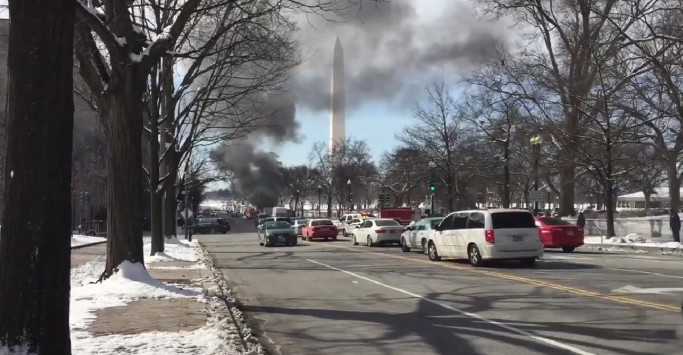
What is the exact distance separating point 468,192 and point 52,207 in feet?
263

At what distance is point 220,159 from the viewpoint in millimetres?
49781

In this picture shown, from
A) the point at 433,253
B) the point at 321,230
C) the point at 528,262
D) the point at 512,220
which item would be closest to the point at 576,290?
the point at 512,220

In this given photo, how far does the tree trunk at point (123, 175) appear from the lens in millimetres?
12719

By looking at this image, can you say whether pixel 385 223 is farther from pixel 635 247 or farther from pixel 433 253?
pixel 433 253

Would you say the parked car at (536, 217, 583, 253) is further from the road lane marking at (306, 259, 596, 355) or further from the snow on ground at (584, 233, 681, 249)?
the road lane marking at (306, 259, 596, 355)

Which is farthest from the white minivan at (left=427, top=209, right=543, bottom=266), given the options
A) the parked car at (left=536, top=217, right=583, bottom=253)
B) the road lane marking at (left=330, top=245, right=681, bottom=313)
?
the parked car at (left=536, top=217, right=583, bottom=253)

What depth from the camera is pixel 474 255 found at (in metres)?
18.5

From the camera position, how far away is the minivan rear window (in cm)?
1795

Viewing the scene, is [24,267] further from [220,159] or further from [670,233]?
[220,159]

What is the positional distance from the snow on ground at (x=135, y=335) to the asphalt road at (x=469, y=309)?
29.7 inches

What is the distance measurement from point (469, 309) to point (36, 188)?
7.31 meters

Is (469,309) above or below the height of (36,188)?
below

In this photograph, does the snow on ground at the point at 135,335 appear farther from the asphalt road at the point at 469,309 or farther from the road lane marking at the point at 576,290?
the road lane marking at the point at 576,290

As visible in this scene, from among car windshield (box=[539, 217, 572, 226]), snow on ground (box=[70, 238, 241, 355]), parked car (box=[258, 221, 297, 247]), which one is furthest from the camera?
parked car (box=[258, 221, 297, 247])
